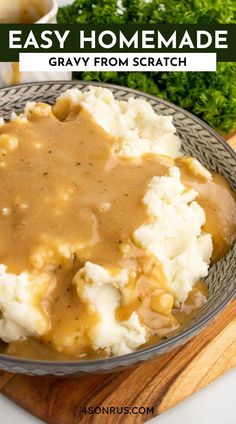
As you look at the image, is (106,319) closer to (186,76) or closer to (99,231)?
(99,231)

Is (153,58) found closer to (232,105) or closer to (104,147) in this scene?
(232,105)

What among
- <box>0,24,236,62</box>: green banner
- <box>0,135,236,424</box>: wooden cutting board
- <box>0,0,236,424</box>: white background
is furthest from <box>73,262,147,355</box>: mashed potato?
<box>0,24,236,62</box>: green banner

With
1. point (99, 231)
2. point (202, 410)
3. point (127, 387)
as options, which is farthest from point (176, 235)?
point (202, 410)

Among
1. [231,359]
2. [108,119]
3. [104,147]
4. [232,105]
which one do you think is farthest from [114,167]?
[232,105]

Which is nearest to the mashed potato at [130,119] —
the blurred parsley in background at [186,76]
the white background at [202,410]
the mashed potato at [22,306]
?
the blurred parsley in background at [186,76]

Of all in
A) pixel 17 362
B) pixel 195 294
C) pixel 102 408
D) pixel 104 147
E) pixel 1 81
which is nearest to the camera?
pixel 17 362
